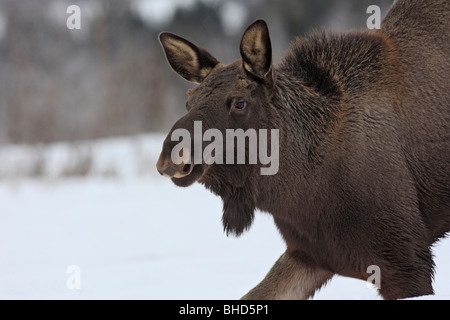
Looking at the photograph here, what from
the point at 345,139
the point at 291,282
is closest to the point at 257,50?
the point at 345,139

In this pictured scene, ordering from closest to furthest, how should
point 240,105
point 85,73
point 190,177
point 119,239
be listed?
1. point 190,177
2. point 240,105
3. point 119,239
4. point 85,73

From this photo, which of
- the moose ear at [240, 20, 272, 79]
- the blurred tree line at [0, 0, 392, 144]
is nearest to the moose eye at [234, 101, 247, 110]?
the moose ear at [240, 20, 272, 79]

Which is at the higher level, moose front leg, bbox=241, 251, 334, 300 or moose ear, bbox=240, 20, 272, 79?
moose ear, bbox=240, 20, 272, 79

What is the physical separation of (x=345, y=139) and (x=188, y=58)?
112 centimetres

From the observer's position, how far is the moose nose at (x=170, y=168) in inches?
139

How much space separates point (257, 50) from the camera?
390 centimetres

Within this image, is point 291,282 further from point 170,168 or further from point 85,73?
point 85,73

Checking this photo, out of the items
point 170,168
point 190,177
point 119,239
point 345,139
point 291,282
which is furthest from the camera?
point 119,239

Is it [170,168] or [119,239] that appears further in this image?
[119,239]

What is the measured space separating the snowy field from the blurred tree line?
104cm

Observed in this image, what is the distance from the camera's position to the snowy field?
17.7 ft

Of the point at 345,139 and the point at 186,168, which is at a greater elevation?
the point at 345,139

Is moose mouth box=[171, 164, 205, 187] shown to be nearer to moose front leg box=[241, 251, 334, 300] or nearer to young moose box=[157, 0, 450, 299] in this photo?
young moose box=[157, 0, 450, 299]
